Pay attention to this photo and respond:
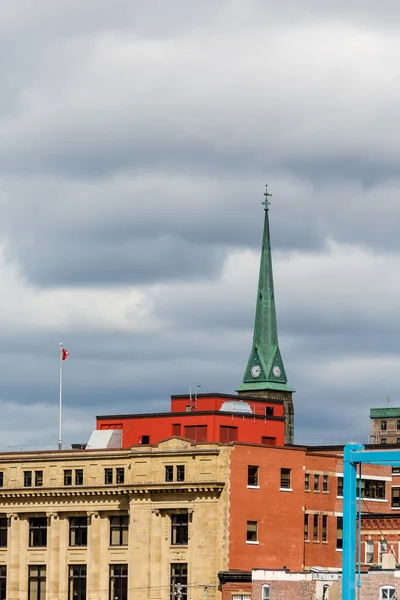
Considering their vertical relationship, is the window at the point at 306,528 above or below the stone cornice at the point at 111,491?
Answer: below

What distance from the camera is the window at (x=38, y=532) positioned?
566 feet

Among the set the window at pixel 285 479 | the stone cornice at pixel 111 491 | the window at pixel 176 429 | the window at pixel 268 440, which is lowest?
the stone cornice at pixel 111 491

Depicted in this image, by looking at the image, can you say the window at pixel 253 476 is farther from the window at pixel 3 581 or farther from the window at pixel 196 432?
the window at pixel 3 581

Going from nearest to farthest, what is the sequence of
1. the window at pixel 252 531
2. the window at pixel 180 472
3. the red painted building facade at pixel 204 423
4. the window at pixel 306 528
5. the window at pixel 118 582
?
the window at pixel 252 531
the window at pixel 180 472
the window at pixel 118 582
the window at pixel 306 528
the red painted building facade at pixel 204 423

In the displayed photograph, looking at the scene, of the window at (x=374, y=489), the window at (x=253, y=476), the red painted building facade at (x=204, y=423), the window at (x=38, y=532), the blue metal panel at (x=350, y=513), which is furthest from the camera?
the window at (x=374, y=489)

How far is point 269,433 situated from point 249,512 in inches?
546

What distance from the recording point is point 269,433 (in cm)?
17450

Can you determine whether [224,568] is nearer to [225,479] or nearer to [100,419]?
[225,479]

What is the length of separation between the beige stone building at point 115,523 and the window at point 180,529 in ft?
0.28

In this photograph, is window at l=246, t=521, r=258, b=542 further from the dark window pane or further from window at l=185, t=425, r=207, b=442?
the dark window pane

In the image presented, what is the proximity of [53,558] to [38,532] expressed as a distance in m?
3.49

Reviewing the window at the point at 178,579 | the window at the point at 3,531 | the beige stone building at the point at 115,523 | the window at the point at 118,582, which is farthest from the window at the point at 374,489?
the window at the point at 3,531

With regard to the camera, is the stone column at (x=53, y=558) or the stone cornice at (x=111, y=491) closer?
the stone cornice at (x=111, y=491)

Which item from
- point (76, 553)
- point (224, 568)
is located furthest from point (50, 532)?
point (224, 568)
